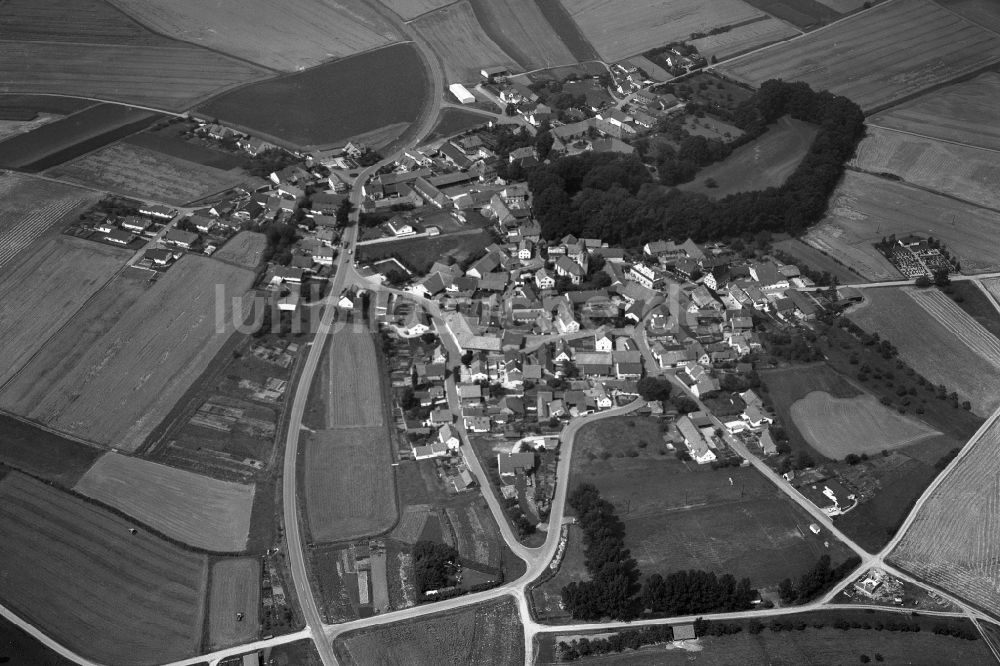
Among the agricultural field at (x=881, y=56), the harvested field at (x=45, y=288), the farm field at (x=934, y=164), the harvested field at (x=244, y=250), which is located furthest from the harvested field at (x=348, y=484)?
the agricultural field at (x=881, y=56)

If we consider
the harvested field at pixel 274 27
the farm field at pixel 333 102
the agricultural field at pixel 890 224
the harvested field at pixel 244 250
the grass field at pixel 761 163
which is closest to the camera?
the harvested field at pixel 244 250

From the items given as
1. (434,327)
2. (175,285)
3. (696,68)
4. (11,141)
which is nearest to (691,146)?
(696,68)

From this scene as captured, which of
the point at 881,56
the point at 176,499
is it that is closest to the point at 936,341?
the point at 881,56

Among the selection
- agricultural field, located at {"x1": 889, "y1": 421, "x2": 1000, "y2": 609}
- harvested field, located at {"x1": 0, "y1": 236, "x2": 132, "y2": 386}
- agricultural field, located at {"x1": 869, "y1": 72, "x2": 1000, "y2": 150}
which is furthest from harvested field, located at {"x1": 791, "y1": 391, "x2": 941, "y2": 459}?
harvested field, located at {"x1": 0, "y1": 236, "x2": 132, "y2": 386}

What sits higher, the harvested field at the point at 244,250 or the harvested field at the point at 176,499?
the harvested field at the point at 244,250

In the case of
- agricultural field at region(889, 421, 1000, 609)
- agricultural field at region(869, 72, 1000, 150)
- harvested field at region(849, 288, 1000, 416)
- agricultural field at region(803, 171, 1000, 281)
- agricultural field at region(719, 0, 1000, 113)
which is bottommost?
agricultural field at region(889, 421, 1000, 609)

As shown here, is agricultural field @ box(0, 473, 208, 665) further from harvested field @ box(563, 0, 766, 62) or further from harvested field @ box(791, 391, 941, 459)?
harvested field @ box(563, 0, 766, 62)

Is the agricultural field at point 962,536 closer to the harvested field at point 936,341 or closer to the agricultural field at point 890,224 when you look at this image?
the harvested field at point 936,341
